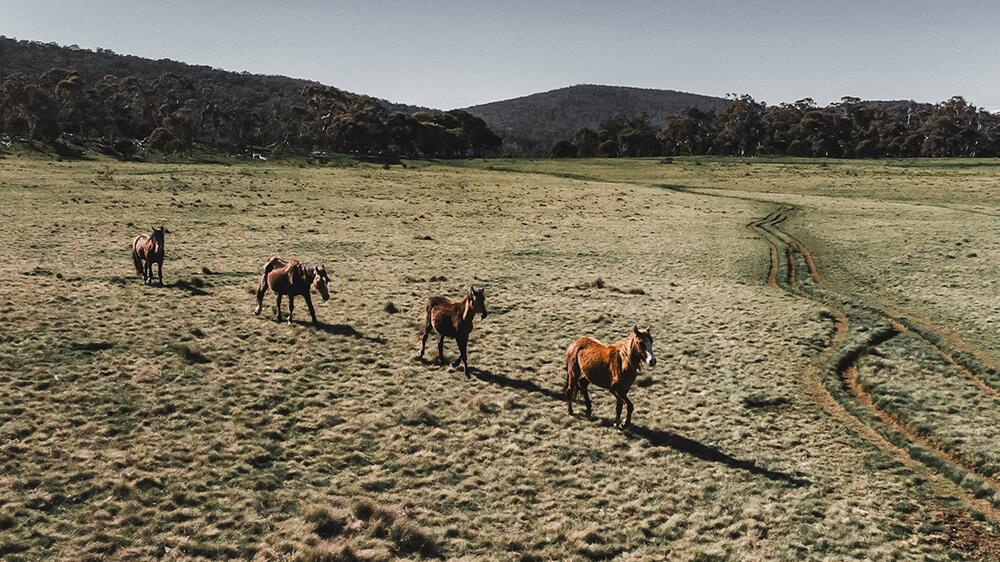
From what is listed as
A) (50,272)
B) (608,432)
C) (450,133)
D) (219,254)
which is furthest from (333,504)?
(450,133)

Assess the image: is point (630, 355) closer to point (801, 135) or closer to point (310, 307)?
point (310, 307)

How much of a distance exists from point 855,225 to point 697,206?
17.2 meters

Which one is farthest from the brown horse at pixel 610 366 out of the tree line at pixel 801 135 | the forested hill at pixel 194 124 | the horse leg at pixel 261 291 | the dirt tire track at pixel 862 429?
the tree line at pixel 801 135

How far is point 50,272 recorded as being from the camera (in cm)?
2592

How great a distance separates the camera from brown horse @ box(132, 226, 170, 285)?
24844mm

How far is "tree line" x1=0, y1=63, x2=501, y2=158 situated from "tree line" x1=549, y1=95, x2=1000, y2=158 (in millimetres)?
41995

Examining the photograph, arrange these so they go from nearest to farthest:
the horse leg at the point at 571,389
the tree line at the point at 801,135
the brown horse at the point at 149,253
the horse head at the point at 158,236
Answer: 1. the horse leg at the point at 571,389
2. the horse head at the point at 158,236
3. the brown horse at the point at 149,253
4. the tree line at the point at 801,135

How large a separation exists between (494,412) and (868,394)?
10.6m

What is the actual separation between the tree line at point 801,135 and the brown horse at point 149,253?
14946 centimetres

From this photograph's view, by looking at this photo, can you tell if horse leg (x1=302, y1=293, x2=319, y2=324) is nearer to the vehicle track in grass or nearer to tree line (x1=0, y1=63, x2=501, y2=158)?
the vehicle track in grass

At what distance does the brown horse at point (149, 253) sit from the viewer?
24844mm

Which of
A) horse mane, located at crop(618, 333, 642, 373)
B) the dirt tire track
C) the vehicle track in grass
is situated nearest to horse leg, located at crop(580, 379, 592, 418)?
horse mane, located at crop(618, 333, 642, 373)

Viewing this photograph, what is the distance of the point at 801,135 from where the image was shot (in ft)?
541

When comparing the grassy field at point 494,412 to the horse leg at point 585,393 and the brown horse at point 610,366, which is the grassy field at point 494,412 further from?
the brown horse at point 610,366
